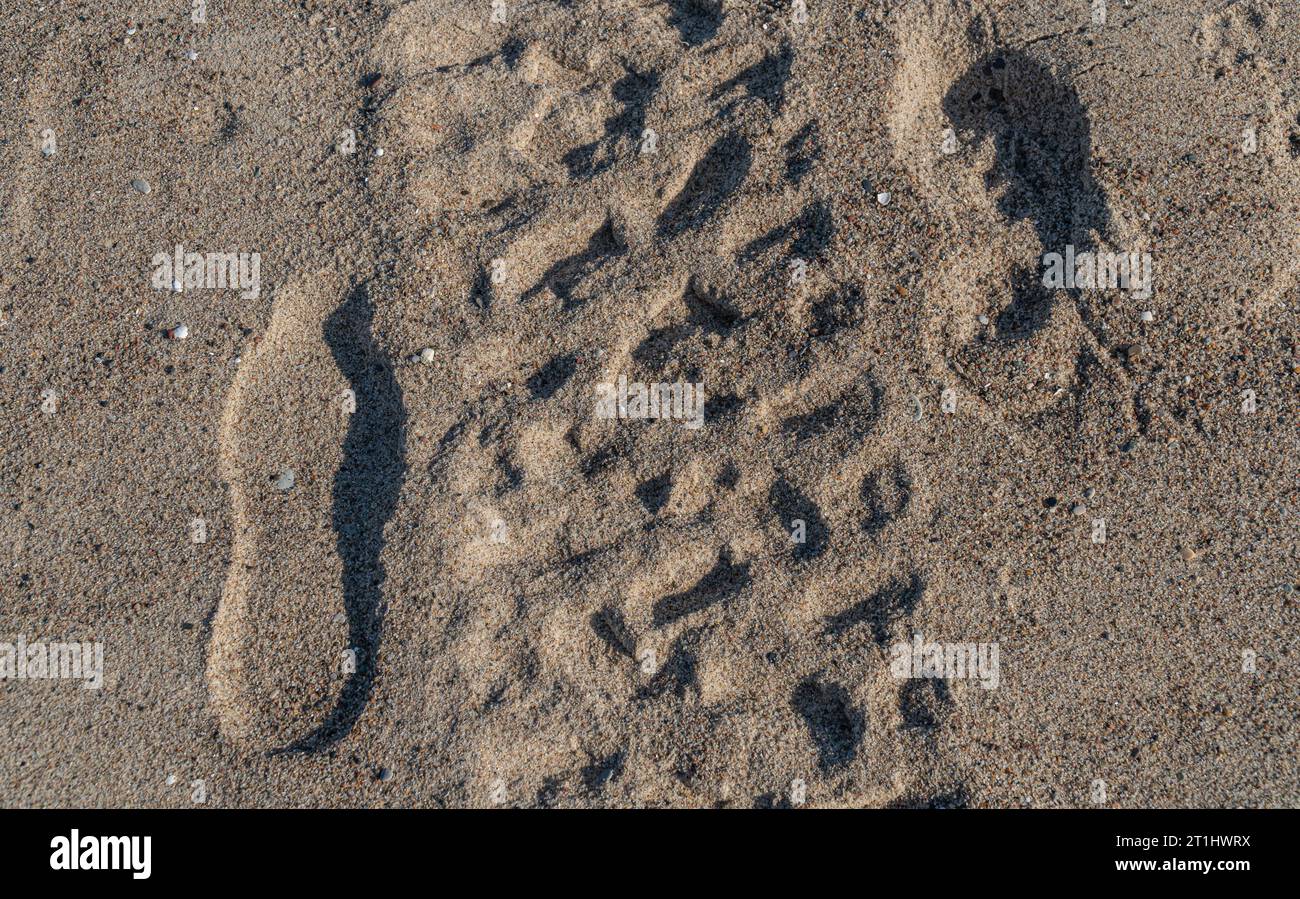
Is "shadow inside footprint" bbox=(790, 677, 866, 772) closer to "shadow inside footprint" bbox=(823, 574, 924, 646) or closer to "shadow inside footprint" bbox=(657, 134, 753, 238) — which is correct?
"shadow inside footprint" bbox=(823, 574, 924, 646)

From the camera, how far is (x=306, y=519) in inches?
133

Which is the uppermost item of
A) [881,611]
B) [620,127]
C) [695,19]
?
[695,19]

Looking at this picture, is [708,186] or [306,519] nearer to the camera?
[306,519]

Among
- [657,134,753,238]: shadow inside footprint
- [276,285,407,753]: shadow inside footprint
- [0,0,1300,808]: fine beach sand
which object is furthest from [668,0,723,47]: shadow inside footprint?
[276,285,407,753]: shadow inside footprint

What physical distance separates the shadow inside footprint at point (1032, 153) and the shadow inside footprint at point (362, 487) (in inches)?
89.5

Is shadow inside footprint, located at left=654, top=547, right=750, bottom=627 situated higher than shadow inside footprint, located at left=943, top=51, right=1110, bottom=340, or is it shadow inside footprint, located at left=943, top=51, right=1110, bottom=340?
shadow inside footprint, located at left=943, top=51, right=1110, bottom=340

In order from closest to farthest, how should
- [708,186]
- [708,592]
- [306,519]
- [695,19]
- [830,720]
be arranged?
[830,720]
[708,592]
[306,519]
[708,186]
[695,19]

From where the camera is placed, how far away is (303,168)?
368cm

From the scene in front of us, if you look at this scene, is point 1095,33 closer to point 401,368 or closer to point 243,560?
point 401,368

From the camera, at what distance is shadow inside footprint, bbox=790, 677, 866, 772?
3.08 metres

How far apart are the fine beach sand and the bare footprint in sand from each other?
0.02 meters

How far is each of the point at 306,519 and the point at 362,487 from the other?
0.23 m

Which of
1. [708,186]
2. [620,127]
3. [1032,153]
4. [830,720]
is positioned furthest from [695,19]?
[830,720]

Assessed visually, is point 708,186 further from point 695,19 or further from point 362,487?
point 362,487
